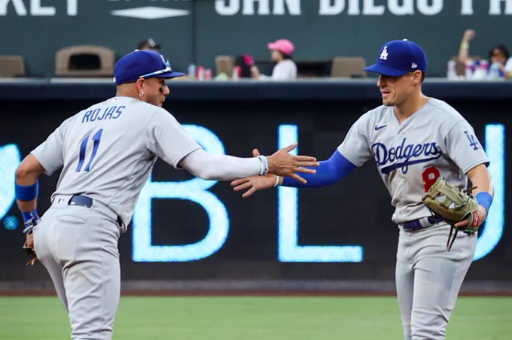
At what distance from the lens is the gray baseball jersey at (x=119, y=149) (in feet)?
16.0

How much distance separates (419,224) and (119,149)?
157 cm

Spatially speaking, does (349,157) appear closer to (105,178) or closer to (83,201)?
(105,178)

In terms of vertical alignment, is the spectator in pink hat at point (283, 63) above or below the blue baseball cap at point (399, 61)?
below

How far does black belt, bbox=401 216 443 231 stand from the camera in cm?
516

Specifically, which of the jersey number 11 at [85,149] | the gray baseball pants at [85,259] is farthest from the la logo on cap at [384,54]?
the gray baseball pants at [85,259]

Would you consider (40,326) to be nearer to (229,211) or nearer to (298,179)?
(229,211)

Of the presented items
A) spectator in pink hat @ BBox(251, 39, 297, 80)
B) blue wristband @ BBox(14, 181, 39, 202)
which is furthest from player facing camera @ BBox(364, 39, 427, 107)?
spectator in pink hat @ BBox(251, 39, 297, 80)

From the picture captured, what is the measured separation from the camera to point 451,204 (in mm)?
4801

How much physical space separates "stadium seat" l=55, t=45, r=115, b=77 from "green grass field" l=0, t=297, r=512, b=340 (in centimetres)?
842

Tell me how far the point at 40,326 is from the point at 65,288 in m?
3.00

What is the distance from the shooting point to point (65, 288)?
16.0 feet

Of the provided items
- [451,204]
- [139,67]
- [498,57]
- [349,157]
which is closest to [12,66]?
[498,57]

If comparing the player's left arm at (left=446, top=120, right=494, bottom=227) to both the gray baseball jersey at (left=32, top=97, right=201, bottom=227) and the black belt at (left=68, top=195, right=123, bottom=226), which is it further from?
the black belt at (left=68, top=195, right=123, bottom=226)

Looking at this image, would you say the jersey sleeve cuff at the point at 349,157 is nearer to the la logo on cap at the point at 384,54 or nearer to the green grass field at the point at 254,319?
the la logo on cap at the point at 384,54
